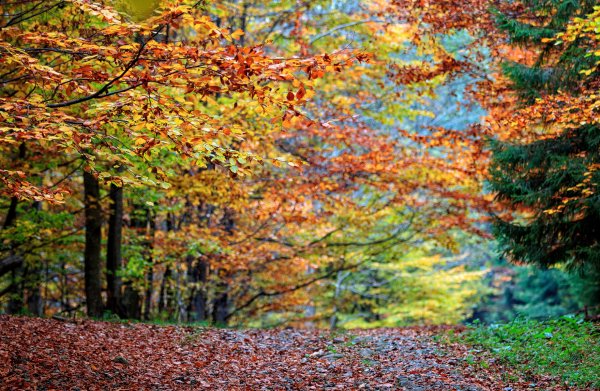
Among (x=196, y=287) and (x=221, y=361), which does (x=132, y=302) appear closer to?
(x=196, y=287)

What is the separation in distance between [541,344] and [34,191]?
312 inches

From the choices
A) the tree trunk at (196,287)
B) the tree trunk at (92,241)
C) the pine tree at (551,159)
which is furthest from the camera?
the tree trunk at (196,287)

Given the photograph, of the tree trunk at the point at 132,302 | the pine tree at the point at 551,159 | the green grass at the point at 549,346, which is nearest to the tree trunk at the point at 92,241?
the tree trunk at the point at 132,302

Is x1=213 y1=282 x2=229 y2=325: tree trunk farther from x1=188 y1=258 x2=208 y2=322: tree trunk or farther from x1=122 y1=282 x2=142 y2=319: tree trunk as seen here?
x1=122 y1=282 x2=142 y2=319: tree trunk

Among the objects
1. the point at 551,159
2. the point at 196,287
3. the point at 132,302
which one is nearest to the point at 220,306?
the point at 196,287

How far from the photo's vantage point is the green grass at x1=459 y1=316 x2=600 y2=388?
780 centimetres

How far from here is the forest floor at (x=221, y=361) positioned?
6820 millimetres

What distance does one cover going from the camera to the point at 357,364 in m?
8.51

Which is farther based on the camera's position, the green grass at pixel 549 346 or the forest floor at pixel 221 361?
the green grass at pixel 549 346

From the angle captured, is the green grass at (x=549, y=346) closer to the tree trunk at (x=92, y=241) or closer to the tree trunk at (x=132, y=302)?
the tree trunk at (x=92, y=241)

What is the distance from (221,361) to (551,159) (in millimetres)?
7338

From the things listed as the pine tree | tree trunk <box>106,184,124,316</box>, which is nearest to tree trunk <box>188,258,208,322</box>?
tree trunk <box>106,184,124,316</box>

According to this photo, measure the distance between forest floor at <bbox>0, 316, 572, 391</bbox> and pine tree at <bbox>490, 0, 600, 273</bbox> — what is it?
3.09m

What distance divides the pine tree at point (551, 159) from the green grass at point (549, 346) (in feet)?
4.34
